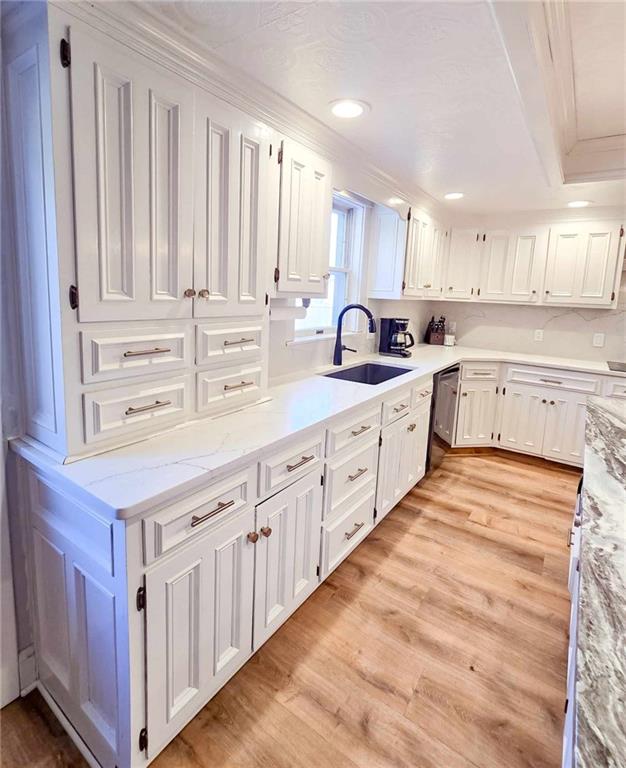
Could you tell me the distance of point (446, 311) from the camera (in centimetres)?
467

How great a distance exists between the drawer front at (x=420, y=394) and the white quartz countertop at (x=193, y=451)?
0.49 meters

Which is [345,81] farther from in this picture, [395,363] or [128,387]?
[395,363]

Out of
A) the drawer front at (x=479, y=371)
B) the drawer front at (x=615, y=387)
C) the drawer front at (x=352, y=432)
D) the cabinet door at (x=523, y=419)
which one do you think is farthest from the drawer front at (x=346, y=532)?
the drawer front at (x=615, y=387)

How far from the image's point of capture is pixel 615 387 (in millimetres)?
3381

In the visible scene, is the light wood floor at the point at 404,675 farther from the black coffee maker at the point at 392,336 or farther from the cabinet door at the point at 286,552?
the black coffee maker at the point at 392,336

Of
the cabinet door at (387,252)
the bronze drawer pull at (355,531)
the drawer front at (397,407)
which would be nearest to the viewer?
the bronze drawer pull at (355,531)

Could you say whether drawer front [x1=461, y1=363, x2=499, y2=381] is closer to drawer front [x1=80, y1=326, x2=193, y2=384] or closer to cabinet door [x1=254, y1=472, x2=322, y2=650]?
cabinet door [x1=254, y1=472, x2=322, y2=650]

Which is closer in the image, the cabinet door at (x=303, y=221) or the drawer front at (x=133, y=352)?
the drawer front at (x=133, y=352)

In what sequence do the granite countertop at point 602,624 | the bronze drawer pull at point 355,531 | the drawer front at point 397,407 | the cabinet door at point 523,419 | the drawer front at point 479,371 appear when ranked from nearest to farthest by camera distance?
the granite countertop at point 602,624 → the bronze drawer pull at point 355,531 → the drawer front at point 397,407 → the cabinet door at point 523,419 → the drawer front at point 479,371

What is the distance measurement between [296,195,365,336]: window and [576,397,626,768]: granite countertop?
84.5 inches

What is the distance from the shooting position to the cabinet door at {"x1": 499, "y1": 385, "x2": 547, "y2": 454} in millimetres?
3766

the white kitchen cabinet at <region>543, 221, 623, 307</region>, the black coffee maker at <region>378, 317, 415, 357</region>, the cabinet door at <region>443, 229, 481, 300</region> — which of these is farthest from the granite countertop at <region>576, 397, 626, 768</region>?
the cabinet door at <region>443, 229, 481, 300</region>

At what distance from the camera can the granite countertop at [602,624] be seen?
0.50 metres

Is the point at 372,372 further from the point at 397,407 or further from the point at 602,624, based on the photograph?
the point at 602,624
